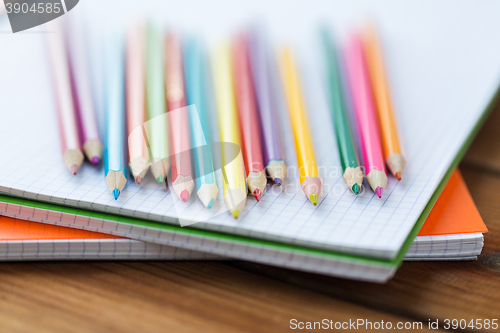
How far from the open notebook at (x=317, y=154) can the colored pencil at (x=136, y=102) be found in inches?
0.8

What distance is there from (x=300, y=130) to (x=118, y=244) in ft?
0.66

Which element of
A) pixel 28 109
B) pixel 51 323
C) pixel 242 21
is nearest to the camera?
pixel 51 323

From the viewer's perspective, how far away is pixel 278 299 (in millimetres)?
334

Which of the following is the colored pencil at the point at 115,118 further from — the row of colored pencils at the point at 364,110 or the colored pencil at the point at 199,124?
the row of colored pencils at the point at 364,110

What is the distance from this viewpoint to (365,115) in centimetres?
45

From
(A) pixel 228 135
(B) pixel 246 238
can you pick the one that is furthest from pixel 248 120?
(B) pixel 246 238

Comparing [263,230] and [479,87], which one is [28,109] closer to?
[263,230]

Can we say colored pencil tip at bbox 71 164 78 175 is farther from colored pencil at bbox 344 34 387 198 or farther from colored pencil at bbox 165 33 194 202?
colored pencil at bbox 344 34 387 198

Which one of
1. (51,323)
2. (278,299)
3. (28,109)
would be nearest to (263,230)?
(278,299)

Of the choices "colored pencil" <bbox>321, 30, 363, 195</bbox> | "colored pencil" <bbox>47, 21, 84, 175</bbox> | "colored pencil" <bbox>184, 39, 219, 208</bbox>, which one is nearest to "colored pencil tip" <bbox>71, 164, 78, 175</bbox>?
"colored pencil" <bbox>47, 21, 84, 175</bbox>

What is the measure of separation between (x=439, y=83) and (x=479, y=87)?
1.8 inches

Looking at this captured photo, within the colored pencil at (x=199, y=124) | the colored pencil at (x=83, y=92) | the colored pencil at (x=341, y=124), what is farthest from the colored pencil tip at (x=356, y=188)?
the colored pencil at (x=83, y=92)

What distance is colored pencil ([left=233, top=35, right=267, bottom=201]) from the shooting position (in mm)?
361

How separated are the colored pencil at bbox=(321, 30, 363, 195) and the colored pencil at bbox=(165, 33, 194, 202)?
13 centimetres
